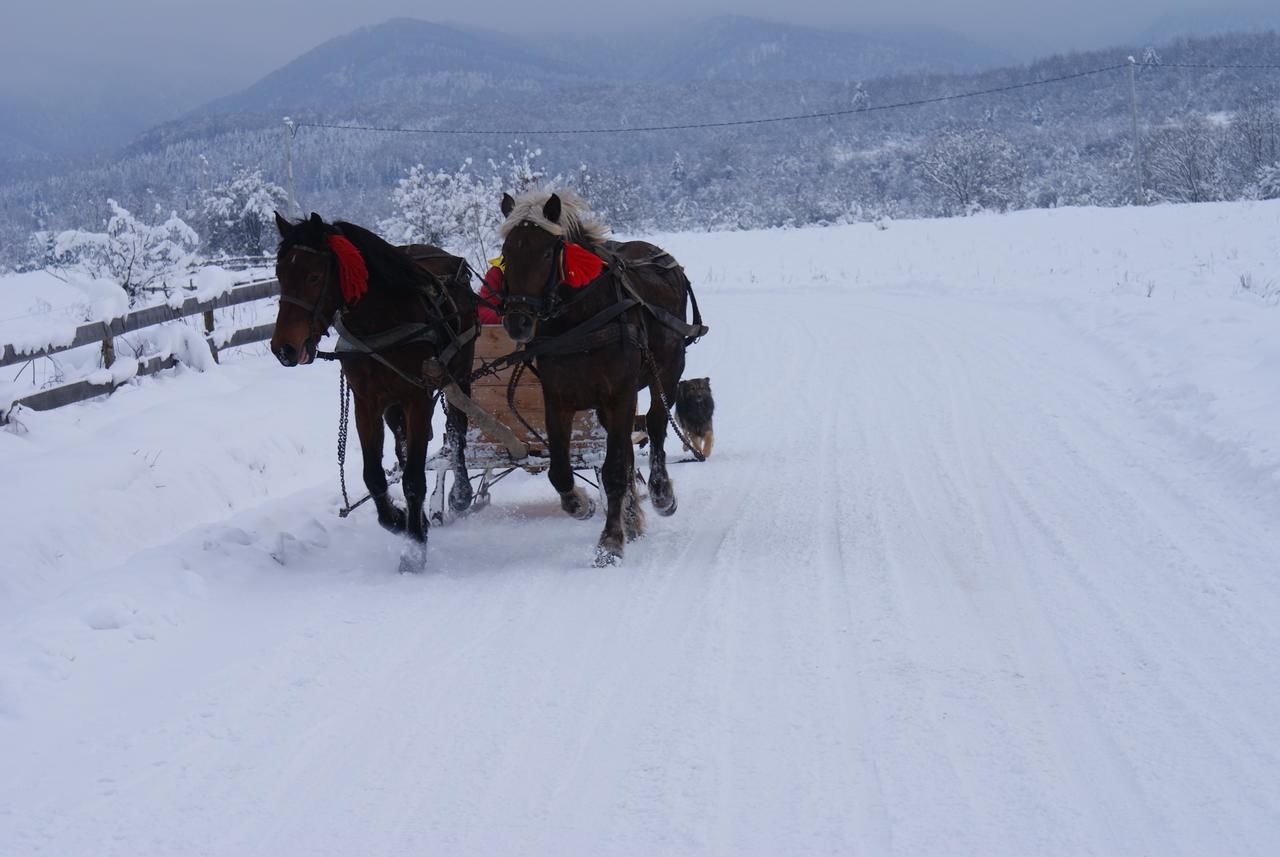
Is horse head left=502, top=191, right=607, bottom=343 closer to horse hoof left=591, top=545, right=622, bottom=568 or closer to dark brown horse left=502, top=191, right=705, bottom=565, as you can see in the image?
dark brown horse left=502, top=191, right=705, bottom=565

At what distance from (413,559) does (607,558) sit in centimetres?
114

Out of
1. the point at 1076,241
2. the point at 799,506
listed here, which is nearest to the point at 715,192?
the point at 1076,241

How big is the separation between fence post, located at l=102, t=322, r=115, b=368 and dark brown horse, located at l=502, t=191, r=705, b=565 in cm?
576

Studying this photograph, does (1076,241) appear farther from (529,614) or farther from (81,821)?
(81,821)

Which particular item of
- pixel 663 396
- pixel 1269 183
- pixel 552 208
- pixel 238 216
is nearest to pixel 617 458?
pixel 663 396

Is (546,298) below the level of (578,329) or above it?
above

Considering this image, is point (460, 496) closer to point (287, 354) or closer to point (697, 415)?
point (287, 354)

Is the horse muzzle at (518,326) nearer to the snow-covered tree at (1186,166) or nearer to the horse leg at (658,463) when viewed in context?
the horse leg at (658,463)

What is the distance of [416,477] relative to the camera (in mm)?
6895

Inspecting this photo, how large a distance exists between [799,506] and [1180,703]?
3.78 metres

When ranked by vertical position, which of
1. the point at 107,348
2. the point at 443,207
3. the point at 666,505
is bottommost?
the point at 666,505

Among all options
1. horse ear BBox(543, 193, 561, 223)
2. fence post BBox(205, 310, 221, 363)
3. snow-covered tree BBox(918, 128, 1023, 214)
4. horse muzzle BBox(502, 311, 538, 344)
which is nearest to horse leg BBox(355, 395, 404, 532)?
horse muzzle BBox(502, 311, 538, 344)

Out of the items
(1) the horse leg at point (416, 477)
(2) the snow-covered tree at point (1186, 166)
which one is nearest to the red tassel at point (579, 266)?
(1) the horse leg at point (416, 477)

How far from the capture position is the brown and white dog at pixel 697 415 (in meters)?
9.61
